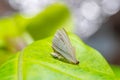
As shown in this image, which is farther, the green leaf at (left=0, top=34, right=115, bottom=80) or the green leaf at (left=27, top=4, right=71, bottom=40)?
the green leaf at (left=27, top=4, right=71, bottom=40)

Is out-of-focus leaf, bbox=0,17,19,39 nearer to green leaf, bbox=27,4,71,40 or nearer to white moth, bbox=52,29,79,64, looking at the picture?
green leaf, bbox=27,4,71,40

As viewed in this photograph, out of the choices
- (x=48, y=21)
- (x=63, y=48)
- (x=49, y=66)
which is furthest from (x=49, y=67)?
(x=48, y=21)

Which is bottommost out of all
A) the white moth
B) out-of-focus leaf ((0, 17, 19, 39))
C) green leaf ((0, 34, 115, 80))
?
green leaf ((0, 34, 115, 80))

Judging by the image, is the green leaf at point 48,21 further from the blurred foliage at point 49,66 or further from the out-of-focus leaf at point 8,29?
the blurred foliage at point 49,66

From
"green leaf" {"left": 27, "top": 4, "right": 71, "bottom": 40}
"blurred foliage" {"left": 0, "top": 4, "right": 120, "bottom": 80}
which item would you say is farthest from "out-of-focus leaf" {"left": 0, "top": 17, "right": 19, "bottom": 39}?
"blurred foliage" {"left": 0, "top": 4, "right": 120, "bottom": 80}

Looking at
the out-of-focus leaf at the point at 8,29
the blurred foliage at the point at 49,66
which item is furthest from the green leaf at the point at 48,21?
the blurred foliage at the point at 49,66

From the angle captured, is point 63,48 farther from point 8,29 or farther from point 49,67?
point 8,29
